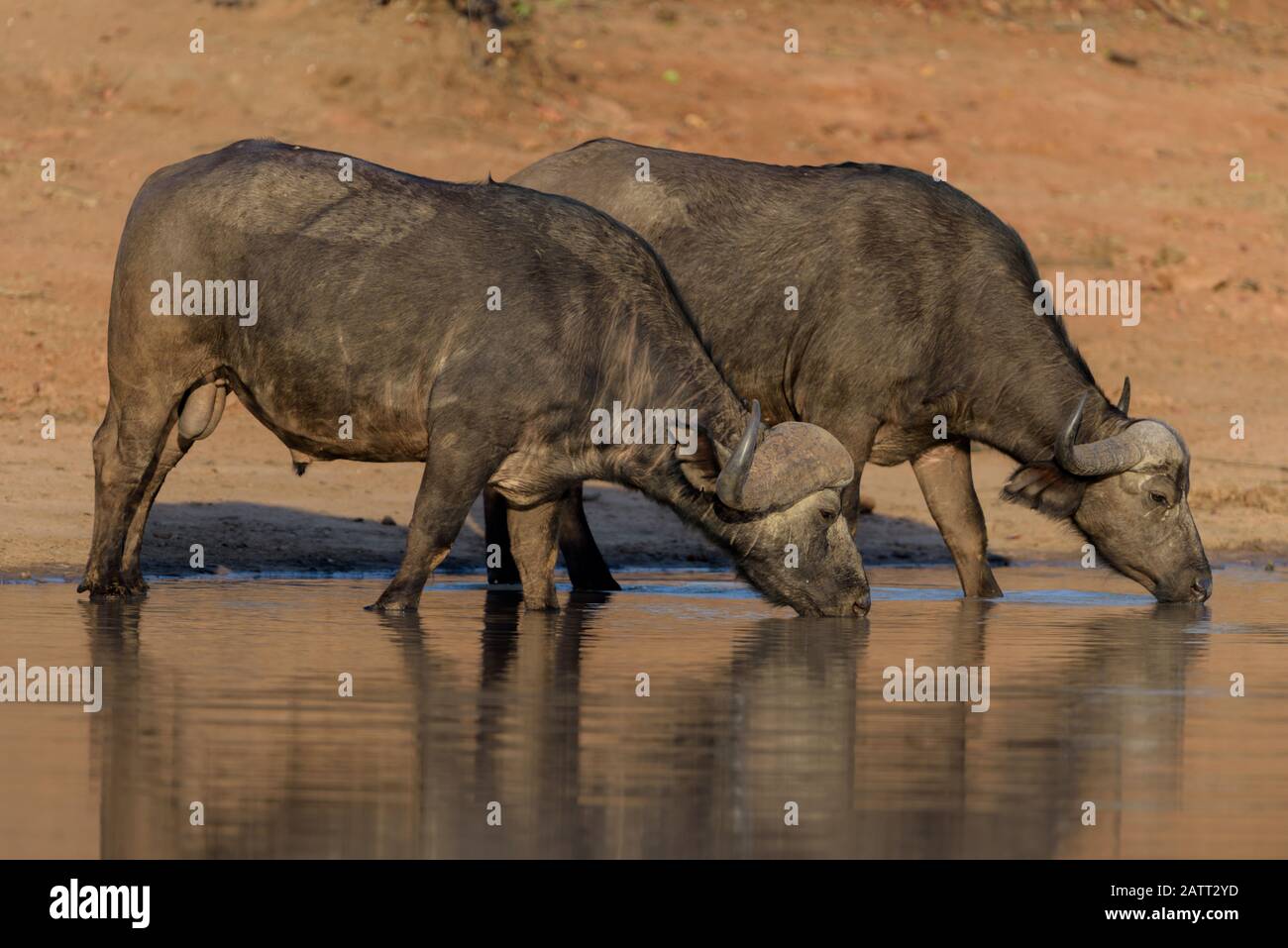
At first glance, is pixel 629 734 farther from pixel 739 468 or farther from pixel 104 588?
pixel 104 588

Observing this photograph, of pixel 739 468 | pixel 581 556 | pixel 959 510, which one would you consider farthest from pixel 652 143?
pixel 739 468

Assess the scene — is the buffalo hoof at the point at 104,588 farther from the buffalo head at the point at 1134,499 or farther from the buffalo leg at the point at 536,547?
the buffalo head at the point at 1134,499

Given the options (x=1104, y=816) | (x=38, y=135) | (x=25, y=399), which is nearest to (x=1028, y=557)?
(x=25, y=399)

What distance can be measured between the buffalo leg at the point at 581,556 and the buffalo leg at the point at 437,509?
8.04 feet

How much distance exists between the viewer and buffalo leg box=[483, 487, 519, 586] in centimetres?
1545

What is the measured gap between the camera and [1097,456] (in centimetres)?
1379

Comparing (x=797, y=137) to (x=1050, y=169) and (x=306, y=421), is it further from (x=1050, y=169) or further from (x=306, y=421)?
(x=306, y=421)

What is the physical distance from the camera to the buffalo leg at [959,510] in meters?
14.9

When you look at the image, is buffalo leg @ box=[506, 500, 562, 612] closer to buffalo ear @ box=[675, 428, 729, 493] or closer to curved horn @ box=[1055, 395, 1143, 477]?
buffalo ear @ box=[675, 428, 729, 493]

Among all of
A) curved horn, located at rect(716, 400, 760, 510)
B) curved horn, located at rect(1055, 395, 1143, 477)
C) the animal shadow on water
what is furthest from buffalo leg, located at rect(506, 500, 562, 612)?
curved horn, located at rect(1055, 395, 1143, 477)

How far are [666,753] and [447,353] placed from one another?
15.3 ft

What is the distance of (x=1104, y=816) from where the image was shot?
7.39 m

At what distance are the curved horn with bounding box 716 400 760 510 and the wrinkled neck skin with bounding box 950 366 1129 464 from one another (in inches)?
103

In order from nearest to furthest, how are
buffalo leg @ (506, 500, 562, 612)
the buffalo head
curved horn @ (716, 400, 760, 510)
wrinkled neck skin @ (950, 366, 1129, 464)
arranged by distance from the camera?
curved horn @ (716, 400, 760, 510) < buffalo leg @ (506, 500, 562, 612) < the buffalo head < wrinkled neck skin @ (950, 366, 1129, 464)
